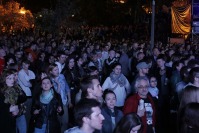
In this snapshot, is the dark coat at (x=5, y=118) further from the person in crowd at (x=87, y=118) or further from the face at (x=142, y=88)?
the person in crowd at (x=87, y=118)

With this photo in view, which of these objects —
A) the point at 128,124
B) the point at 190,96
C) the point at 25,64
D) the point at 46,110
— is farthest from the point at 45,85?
the point at 128,124

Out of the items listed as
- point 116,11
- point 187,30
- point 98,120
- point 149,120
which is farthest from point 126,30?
point 98,120

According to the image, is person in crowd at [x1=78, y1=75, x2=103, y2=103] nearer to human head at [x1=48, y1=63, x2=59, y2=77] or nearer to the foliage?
human head at [x1=48, y1=63, x2=59, y2=77]

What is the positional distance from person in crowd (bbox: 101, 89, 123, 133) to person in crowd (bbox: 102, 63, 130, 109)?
203 centimetres

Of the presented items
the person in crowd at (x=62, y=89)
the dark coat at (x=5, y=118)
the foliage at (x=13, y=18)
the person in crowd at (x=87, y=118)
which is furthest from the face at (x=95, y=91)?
the foliage at (x=13, y=18)

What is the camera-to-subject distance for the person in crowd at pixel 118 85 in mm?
8188

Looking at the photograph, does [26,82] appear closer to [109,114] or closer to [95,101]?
[109,114]

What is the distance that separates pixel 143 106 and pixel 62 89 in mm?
2372

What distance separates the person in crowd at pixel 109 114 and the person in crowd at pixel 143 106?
0.95 feet

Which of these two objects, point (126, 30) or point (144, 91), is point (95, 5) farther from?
point (144, 91)

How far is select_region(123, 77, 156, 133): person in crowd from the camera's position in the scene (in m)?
6.32

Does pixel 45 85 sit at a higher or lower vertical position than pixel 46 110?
higher

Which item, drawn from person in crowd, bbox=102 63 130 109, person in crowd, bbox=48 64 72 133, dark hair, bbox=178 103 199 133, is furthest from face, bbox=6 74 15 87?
dark hair, bbox=178 103 199 133

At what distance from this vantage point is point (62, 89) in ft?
27.3
